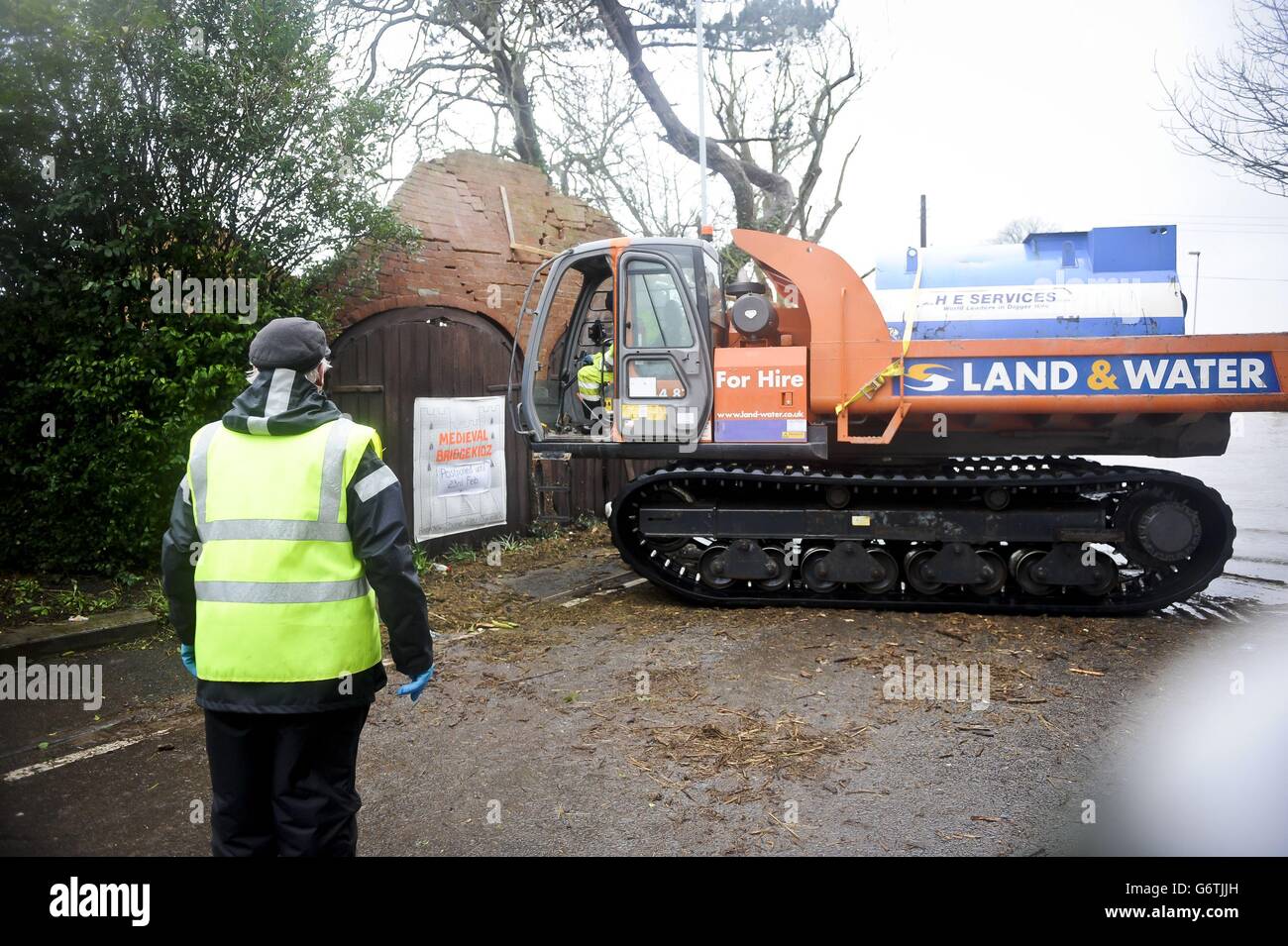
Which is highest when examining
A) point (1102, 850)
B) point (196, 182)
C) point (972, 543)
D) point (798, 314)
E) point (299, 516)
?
point (196, 182)

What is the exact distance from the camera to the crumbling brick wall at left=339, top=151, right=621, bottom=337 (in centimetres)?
895

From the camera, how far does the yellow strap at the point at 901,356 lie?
22.0 feet

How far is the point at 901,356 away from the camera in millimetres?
6695

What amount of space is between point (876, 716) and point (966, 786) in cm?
89

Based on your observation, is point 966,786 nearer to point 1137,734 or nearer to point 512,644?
point 1137,734

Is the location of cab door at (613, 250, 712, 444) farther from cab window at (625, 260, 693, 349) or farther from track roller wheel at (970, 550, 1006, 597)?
track roller wheel at (970, 550, 1006, 597)

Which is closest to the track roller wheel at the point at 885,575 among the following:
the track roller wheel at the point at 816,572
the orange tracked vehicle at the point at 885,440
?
the orange tracked vehicle at the point at 885,440

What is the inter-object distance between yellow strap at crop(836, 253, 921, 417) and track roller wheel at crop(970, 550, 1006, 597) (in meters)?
1.55

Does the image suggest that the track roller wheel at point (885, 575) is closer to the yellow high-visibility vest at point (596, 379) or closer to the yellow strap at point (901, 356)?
the yellow strap at point (901, 356)

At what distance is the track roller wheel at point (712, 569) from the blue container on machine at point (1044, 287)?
2.25 metres

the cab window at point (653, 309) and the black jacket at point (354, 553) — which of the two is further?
the cab window at point (653, 309)

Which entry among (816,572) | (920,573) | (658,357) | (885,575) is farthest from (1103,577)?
(658,357)

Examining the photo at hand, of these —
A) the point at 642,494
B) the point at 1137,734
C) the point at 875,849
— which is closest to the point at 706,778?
the point at 875,849
